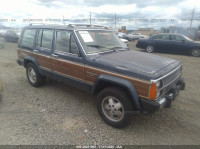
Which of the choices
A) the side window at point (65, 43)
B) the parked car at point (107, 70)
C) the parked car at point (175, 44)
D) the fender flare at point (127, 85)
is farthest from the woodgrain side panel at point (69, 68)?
the parked car at point (175, 44)

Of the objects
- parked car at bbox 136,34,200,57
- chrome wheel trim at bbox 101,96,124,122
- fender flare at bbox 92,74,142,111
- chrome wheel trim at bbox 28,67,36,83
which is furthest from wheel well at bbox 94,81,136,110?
parked car at bbox 136,34,200,57

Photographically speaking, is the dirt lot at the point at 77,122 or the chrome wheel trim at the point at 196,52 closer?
the dirt lot at the point at 77,122

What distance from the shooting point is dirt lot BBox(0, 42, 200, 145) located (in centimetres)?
271

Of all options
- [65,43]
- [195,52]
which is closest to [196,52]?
[195,52]

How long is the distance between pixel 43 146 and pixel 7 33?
18.9m

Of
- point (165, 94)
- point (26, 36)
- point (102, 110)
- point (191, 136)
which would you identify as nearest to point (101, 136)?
point (102, 110)

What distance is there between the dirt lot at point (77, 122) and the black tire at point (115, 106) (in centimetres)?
15

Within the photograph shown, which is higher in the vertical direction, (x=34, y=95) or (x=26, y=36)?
(x=26, y=36)

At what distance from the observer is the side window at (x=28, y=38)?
4.57m

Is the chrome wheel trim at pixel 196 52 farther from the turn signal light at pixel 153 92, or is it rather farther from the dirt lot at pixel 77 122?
the turn signal light at pixel 153 92

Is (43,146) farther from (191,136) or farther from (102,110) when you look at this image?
(191,136)

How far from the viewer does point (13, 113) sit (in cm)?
347

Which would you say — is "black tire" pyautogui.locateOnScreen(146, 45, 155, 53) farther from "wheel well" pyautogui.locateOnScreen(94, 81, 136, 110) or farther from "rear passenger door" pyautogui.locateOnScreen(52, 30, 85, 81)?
"wheel well" pyautogui.locateOnScreen(94, 81, 136, 110)

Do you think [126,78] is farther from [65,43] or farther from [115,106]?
[65,43]
